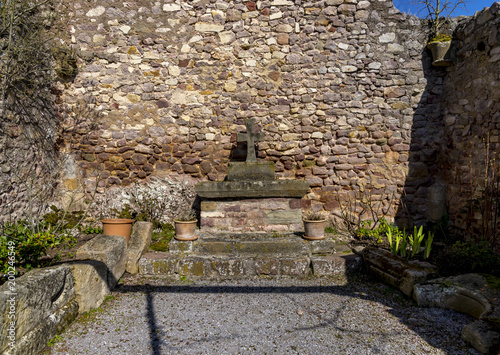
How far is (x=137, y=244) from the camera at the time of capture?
14.9 feet

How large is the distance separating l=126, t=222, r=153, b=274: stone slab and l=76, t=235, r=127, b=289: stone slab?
3.5 inches

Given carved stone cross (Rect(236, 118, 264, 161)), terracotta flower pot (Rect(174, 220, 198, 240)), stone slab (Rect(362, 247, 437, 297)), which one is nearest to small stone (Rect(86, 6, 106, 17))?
carved stone cross (Rect(236, 118, 264, 161))

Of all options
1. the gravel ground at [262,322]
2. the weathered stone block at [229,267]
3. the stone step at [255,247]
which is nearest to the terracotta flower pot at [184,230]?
the stone step at [255,247]

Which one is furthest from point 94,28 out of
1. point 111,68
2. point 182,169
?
point 182,169

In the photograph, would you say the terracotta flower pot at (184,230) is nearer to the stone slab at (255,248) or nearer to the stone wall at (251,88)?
the stone slab at (255,248)

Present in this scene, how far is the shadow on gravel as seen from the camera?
277 centimetres

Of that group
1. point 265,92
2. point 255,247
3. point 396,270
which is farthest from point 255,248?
point 265,92

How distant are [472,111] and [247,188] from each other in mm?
3891

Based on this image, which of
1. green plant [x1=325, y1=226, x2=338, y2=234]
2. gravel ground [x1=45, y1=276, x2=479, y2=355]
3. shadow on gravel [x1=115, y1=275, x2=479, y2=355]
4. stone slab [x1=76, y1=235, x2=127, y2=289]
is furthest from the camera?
green plant [x1=325, y1=226, x2=338, y2=234]

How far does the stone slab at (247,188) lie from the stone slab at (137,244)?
98 centimetres

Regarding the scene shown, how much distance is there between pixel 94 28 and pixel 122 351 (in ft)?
19.1

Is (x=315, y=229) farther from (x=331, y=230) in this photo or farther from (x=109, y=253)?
(x=109, y=253)

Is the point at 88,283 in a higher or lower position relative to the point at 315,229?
lower

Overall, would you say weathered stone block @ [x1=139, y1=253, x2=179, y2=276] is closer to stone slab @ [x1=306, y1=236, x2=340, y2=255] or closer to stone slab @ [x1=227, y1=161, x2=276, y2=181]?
stone slab @ [x1=227, y1=161, x2=276, y2=181]
